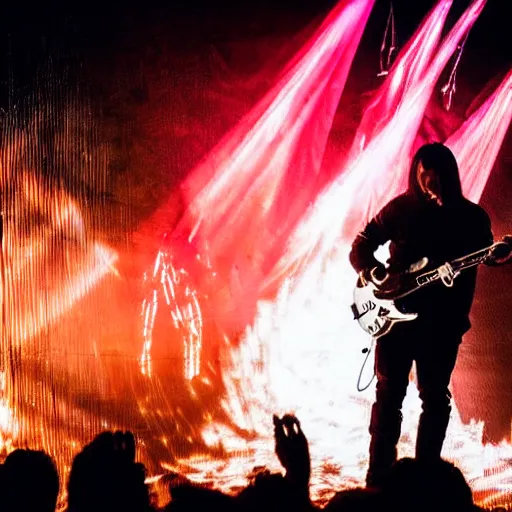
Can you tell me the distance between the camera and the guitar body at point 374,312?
388cm

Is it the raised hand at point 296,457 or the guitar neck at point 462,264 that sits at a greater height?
the guitar neck at point 462,264

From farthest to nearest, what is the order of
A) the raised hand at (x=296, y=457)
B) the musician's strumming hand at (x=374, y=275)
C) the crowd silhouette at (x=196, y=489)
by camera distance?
the musician's strumming hand at (x=374, y=275), the raised hand at (x=296, y=457), the crowd silhouette at (x=196, y=489)

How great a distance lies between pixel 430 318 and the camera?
3893 mm

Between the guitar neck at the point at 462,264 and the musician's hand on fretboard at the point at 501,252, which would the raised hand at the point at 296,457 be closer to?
the guitar neck at the point at 462,264

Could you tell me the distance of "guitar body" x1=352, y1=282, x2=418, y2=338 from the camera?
3.88 metres

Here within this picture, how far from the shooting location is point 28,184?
565cm

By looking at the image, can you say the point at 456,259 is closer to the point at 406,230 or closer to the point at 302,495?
the point at 406,230

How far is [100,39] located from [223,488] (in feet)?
14.1

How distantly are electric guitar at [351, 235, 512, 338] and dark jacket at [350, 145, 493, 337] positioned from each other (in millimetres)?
75

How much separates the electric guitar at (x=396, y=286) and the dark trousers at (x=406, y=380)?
0.31 ft

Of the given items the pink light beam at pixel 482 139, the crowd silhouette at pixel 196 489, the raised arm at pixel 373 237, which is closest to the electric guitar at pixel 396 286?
the raised arm at pixel 373 237

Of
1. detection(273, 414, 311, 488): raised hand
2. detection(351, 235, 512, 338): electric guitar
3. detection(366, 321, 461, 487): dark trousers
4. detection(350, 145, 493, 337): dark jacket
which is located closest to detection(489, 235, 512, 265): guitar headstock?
detection(351, 235, 512, 338): electric guitar

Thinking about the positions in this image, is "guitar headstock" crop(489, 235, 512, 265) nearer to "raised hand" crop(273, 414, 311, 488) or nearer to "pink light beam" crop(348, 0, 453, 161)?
"raised hand" crop(273, 414, 311, 488)


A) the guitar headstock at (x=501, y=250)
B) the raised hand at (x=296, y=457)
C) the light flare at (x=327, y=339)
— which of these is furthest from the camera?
the light flare at (x=327, y=339)
